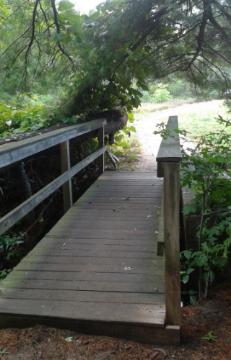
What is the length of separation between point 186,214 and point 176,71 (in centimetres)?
426

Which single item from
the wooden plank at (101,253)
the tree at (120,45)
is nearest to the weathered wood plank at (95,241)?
the wooden plank at (101,253)

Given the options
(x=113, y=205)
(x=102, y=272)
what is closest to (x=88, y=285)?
(x=102, y=272)

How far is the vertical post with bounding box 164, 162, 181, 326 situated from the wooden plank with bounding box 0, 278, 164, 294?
37 cm

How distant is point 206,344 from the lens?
2.06 metres

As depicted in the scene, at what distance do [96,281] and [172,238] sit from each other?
965 millimetres

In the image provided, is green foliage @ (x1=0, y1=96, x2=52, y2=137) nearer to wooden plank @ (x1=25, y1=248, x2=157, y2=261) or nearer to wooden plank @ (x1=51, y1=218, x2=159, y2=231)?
wooden plank @ (x1=51, y1=218, x2=159, y2=231)

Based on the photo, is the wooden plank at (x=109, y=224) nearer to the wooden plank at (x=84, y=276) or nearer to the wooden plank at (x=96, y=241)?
the wooden plank at (x=96, y=241)

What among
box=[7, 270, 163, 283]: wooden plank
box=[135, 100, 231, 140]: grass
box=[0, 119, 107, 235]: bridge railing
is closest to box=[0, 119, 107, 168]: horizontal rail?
box=[0, 119, 107, 235]: bridge railing

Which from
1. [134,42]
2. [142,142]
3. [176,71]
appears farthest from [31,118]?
[142,142]

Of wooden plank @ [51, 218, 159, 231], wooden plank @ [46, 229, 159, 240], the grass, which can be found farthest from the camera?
the grass

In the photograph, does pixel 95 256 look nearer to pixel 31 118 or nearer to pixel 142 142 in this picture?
pixel 31 118

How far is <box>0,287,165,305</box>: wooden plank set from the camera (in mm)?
2318

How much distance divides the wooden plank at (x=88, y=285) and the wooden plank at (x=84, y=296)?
0.15 feet

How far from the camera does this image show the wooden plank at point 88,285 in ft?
8.07
